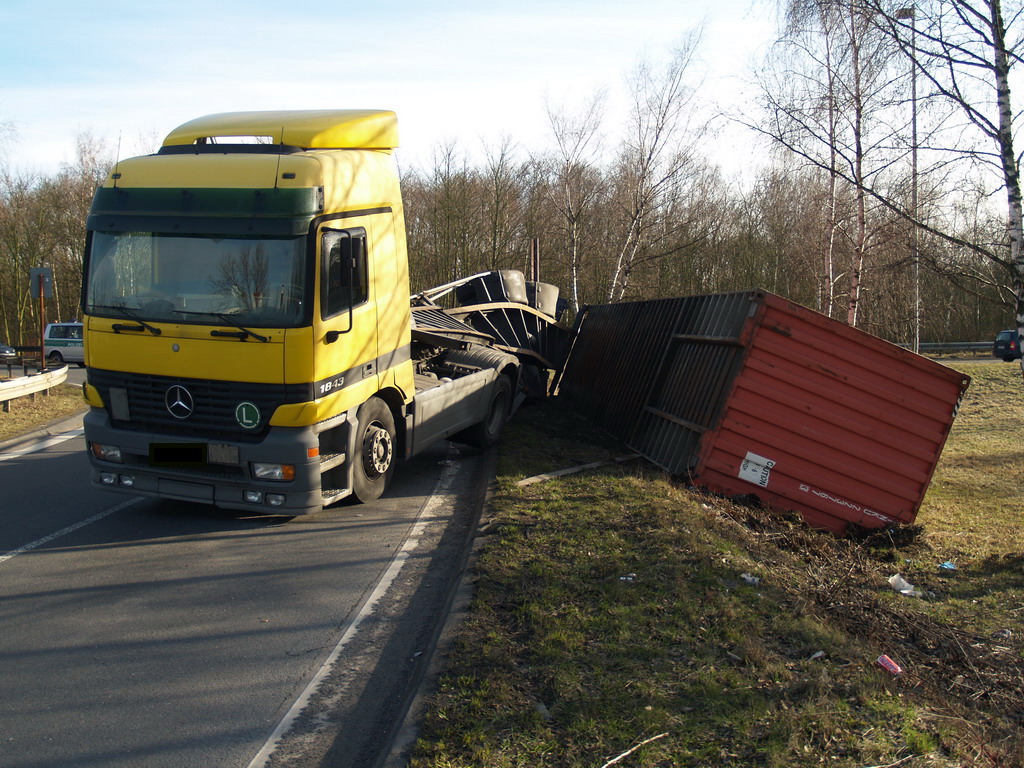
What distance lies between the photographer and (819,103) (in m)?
11.4

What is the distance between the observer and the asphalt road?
11.4 feet

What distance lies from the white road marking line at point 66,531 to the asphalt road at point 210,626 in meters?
0.02

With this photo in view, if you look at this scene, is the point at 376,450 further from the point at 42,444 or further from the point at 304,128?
the point at 42,444

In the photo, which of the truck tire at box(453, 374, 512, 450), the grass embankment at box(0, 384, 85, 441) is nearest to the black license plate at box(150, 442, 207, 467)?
the truck tire at box(453, 374, 512, 450)

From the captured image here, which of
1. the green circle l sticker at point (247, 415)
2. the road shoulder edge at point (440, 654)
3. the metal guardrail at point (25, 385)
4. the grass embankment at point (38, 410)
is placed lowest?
the grass embankment at point (38, 410)

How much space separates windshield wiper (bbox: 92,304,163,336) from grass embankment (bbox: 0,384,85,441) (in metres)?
6.41

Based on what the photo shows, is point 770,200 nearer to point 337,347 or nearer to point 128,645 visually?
point 337,347

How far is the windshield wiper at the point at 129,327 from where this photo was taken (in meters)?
6.13

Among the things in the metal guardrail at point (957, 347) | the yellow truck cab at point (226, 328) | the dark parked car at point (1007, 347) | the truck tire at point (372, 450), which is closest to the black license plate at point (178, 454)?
the yellow truck cab at point (226, 328)

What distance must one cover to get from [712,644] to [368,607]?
224cm

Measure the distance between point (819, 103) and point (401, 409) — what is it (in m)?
8.10

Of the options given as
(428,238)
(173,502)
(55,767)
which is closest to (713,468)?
(173,502)

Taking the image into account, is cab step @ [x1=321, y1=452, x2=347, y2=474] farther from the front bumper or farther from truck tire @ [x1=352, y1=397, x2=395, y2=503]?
truck tire @ [x1=352, y1=397, x2=395, y2=503]

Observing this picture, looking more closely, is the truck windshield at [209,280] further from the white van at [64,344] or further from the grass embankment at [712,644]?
the white van at [64,344]
